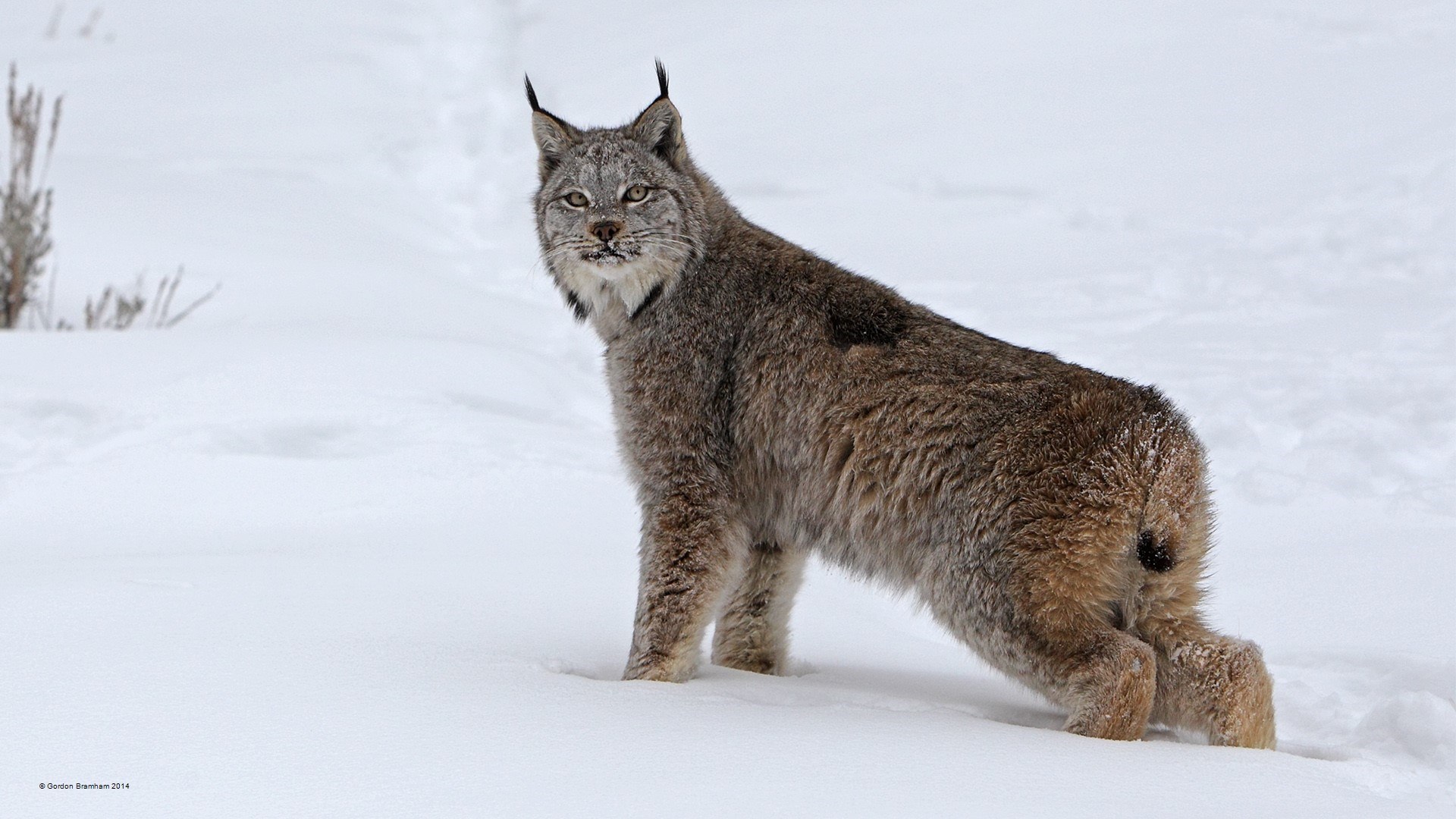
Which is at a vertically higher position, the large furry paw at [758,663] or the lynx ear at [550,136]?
the lynx ear at [550,136]

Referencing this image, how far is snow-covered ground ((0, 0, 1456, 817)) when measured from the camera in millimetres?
3225

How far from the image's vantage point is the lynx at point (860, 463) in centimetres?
396

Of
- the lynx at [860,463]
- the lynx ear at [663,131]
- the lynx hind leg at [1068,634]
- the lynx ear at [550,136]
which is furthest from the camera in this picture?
the lynx ear at [550,136]

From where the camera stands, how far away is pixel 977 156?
1477 cm

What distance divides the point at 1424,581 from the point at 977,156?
1000 centimetres

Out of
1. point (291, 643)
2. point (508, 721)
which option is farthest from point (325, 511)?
point (508, 721)

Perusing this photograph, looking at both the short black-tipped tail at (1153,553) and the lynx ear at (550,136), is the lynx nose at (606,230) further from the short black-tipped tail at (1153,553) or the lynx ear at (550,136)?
the short black-tipped tail at (1153,553)

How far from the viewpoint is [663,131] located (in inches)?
211

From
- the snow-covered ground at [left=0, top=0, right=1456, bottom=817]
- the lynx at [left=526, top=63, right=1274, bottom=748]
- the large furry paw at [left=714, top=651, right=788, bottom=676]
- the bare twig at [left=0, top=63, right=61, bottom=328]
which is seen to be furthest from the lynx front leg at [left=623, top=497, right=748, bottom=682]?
the bare twig at [left=0, top=63, right=61, bottom=328]

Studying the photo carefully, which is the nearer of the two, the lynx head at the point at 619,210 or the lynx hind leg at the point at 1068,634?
the lynx hind leg at the point at 1068,634

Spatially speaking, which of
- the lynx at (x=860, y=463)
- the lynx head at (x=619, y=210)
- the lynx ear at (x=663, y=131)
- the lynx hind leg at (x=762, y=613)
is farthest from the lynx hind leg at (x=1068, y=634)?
the lynx ear at (x=663, y=131)

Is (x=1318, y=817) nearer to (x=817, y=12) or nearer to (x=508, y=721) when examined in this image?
(x=508, y=721)

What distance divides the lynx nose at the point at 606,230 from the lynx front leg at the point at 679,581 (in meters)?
0.98

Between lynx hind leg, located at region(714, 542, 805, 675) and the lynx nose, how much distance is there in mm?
1239
